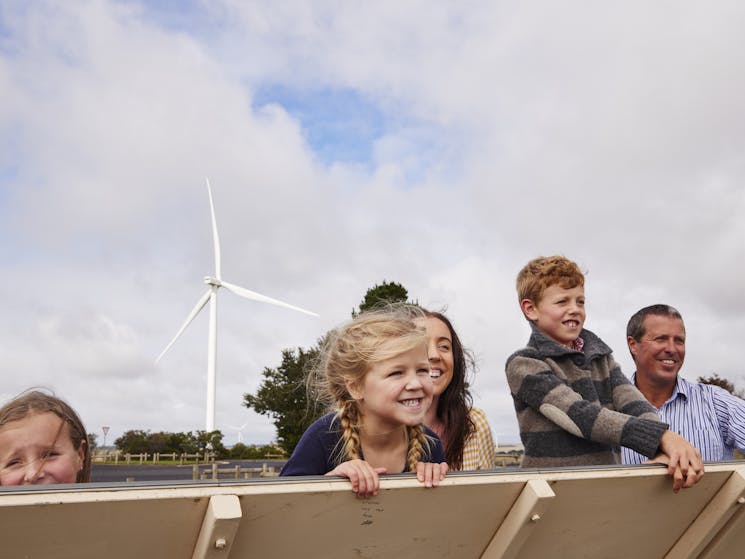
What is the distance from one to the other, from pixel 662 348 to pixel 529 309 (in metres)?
1.24

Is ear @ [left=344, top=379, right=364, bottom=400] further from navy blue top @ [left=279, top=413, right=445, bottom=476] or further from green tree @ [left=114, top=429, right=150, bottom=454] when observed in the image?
green tree @ [left=114, top=429, right=150, bottom=454]

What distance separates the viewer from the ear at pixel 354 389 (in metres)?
2.78

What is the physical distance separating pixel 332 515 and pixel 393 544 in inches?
9.5

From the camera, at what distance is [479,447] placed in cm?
420

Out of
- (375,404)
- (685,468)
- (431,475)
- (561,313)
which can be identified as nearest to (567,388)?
(561,313)

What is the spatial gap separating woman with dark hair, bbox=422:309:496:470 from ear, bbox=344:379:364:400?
3.68 ft

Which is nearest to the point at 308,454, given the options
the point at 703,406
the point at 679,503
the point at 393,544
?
the point at 393,544

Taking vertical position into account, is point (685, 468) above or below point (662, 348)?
below

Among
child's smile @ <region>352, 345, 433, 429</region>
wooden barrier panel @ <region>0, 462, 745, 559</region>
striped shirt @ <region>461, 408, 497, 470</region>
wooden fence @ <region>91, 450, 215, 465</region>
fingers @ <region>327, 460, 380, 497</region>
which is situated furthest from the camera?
wooden fence @ <region>91, 450, 215, 465</region>

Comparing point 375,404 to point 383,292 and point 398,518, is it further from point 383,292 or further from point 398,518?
point 383,292

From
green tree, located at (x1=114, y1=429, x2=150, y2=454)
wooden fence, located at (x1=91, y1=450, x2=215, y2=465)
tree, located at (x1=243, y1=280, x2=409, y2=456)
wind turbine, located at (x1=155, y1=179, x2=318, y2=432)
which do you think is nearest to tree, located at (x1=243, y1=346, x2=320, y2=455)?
tree, located at (x1=243, y1=280, x2=409, y2=456)

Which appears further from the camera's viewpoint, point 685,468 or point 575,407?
point 575,407

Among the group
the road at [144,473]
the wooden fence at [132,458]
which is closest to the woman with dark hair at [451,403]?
the road at [144,473]

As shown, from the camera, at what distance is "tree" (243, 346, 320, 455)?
3616cm
